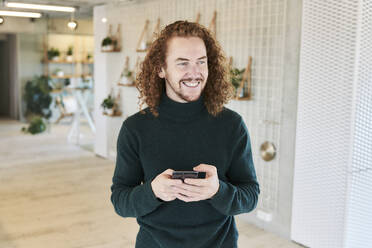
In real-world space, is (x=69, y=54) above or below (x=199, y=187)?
above

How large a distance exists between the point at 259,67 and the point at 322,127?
903 mm

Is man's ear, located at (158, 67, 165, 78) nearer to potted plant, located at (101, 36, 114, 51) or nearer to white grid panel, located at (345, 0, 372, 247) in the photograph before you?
white grid panel, located at (345, 0, 372, 247)

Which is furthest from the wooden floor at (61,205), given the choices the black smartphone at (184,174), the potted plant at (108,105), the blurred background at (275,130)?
the black smartphone at (184,174)

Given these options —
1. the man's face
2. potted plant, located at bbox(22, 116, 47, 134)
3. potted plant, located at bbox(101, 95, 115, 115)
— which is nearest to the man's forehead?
the man's face

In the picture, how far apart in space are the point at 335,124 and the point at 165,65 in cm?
217

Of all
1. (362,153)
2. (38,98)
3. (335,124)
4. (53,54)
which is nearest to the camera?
(362,153)

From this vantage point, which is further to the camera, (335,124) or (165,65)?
(335,124)

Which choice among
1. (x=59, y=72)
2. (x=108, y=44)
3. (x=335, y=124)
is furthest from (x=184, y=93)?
(x=59, y=72)

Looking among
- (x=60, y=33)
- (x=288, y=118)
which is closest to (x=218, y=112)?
(x=288, y=118)

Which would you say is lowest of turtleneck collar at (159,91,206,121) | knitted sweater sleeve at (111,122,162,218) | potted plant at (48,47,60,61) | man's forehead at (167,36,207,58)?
knitted sweater sleeve at (111,122,162,218)

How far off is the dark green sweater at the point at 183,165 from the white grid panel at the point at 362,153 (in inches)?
75.9

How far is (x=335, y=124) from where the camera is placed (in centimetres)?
314

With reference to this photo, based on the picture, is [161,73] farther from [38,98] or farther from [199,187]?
[38,98]

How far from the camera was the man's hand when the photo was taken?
1128 millimetres
